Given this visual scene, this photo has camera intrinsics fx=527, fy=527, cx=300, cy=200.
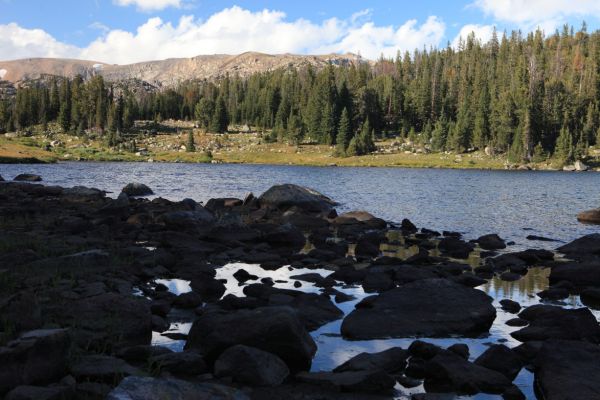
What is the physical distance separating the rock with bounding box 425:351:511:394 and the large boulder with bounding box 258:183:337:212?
27028mm

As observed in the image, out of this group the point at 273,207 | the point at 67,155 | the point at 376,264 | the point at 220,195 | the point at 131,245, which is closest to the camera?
the point at 376,264

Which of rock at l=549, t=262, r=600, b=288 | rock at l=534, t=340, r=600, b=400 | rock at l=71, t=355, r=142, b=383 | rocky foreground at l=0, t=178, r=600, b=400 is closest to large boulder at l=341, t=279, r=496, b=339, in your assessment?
rocky foreground at l=0, t=178, r=600, b=400

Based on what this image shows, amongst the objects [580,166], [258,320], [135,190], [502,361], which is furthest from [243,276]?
[580,166]

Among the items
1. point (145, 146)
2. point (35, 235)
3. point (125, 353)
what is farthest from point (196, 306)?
point (145, 146)

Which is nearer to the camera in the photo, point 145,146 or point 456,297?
point 456,297

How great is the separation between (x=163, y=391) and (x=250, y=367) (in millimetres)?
2283

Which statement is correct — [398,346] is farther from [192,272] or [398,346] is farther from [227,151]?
[227,151]

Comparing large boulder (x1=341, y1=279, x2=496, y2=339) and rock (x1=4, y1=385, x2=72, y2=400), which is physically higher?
rock (x1=4, y1=385, x2=72, y2=400)

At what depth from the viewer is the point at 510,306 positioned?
13.8 m

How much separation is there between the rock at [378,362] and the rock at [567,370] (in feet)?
7.57

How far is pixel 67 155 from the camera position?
128000 mm

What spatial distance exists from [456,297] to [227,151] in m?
134

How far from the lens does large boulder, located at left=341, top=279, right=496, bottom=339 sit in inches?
456

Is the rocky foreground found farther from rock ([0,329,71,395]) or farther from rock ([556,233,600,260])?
rock ([556,233,600,260])
